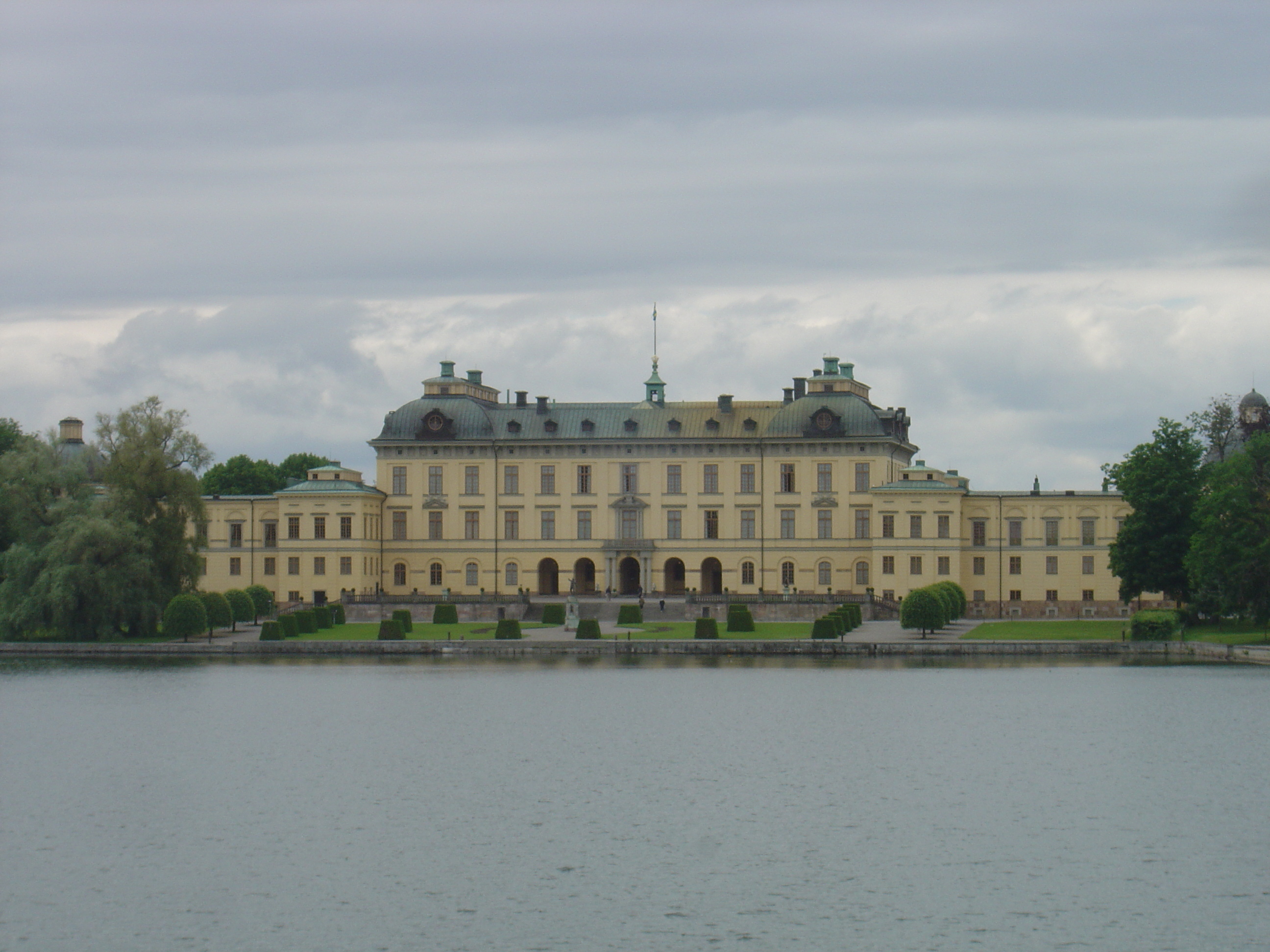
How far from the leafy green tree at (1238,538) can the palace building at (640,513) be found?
2017 cm

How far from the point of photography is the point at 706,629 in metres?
66.8

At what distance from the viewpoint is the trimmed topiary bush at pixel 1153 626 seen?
200ft

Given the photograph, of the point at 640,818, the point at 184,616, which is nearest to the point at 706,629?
the point at 184,616

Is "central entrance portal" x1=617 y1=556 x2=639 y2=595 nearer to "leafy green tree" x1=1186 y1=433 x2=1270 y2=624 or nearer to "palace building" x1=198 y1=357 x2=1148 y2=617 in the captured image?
"palace building" x1=198 y1=357 x2=1148 y2=617

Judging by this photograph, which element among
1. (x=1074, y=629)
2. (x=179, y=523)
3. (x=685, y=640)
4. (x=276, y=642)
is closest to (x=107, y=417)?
(x=179, y=523)

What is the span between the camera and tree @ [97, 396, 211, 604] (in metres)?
65.2

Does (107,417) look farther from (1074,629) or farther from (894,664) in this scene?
(1074,629)

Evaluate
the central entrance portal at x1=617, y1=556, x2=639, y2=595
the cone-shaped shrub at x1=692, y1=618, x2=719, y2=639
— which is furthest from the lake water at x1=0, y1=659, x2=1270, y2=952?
the central entrance portal at x1=617, y1=556, x2=639, y2=595

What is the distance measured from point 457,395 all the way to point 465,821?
60578 mm

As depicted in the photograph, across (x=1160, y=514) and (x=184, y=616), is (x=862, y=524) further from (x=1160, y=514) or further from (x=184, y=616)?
(x=184, y=616)

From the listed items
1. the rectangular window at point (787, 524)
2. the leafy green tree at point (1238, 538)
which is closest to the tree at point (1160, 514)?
the leafy green tree at point (1238, 538)

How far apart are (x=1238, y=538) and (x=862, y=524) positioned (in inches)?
1034

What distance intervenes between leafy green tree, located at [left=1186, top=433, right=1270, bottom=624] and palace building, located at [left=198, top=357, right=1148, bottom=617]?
794 inches

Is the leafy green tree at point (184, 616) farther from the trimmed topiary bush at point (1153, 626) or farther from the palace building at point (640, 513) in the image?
the trimmed topiary bush at point (1153, 626)
